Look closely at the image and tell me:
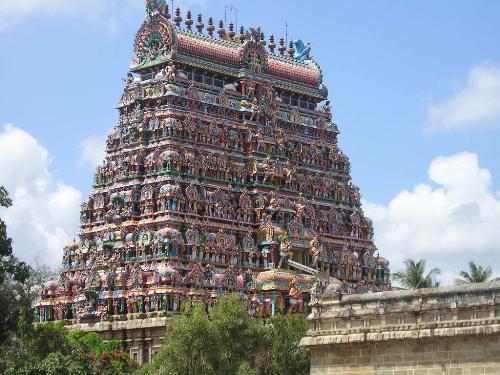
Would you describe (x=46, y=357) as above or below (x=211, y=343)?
below

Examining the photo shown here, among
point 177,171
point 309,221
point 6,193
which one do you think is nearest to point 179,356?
point 6,193

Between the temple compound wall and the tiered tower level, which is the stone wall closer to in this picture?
the tiered tower level

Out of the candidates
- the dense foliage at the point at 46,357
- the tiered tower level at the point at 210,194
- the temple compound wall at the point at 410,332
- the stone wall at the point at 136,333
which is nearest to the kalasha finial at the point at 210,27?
the tiered tower level at the point at 210,194

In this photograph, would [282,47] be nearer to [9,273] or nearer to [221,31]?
[221,31]

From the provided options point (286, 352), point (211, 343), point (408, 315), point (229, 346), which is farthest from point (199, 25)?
point (408, 315)

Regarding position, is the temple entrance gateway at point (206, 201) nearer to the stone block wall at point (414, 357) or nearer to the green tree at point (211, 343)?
the green tree at point (211, 343)

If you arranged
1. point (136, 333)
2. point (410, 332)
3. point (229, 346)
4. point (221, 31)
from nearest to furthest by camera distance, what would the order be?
1. point (410, 332)
2. point (229, 346)
3. point (136, 333)
4. point (221, 31)

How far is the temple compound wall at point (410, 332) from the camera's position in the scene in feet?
142

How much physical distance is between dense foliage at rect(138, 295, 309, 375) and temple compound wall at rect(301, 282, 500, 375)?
10.8m

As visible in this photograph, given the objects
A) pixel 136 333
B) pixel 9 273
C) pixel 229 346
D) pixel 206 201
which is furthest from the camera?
pixel 206 201

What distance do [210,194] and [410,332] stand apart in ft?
151

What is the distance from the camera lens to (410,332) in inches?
1778

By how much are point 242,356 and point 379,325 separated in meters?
17.4

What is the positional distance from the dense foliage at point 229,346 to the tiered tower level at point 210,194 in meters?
20.1
